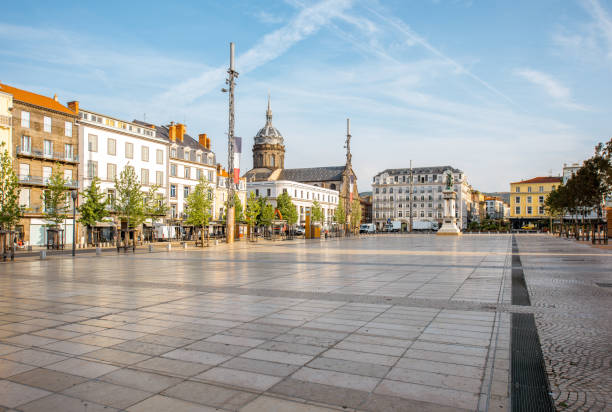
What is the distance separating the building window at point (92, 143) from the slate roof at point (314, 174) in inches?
3690

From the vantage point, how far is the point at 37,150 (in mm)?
46125

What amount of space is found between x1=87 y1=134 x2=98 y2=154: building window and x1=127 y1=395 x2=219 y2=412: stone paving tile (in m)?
53.8

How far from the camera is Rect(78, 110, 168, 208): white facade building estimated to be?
52.0m

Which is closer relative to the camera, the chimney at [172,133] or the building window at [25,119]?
the building window at [25,119]

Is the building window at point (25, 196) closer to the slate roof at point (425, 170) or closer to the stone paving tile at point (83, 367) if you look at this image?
the stone paving tile at point (83, 367)

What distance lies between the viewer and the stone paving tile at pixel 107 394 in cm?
458

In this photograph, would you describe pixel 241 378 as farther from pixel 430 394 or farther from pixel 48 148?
pixel 48 148

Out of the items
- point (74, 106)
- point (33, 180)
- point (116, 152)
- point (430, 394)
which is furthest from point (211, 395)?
point (116, 152)

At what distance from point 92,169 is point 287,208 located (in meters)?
50.2

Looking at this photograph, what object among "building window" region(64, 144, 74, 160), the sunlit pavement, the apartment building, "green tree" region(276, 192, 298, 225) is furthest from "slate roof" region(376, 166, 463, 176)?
the sunlit pavement

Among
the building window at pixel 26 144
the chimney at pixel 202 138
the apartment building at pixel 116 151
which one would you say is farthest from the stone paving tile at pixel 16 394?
the chimney at pixel 202 138

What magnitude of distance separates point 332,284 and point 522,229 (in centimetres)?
12006

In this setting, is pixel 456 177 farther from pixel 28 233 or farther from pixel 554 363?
pixel 554 363

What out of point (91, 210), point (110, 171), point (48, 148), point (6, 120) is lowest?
point (91, 210)
